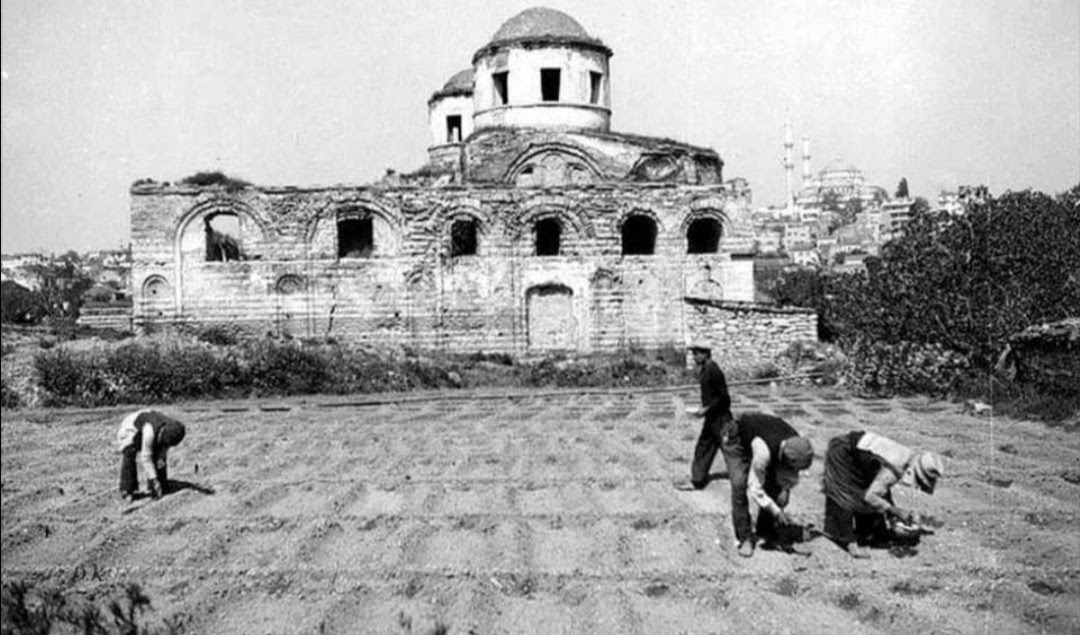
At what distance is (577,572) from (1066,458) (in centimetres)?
A: 650

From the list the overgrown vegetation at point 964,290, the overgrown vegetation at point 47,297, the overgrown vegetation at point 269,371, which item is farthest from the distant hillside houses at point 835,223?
the overgrown vegetation at point 47,297

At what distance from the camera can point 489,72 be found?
2800cm

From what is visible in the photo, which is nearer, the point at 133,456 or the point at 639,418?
the point at 133,456

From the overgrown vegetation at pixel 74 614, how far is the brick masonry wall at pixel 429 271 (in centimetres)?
1681

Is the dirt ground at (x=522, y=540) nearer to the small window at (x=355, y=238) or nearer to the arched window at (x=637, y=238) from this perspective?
the small window at (x=355, y=238)

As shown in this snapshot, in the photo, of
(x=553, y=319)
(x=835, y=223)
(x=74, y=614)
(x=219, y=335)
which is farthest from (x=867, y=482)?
(x=835, y=223)

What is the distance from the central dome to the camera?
91.9 feet

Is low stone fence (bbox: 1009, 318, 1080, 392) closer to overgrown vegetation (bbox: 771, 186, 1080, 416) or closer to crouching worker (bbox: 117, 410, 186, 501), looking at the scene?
overgrown vegetation (bbox: 771, 186, 1080, 416)

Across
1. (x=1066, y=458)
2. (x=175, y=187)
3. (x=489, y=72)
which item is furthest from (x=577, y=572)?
(x=489, y=72)

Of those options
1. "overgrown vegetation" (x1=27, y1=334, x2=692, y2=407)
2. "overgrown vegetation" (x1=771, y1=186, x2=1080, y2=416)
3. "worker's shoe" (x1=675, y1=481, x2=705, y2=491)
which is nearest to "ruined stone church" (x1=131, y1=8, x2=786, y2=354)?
"overgrown vegetation" (x1=27, y1=334, x2=692, y2=407)

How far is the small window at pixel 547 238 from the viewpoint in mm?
25688

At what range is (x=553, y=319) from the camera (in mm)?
24312

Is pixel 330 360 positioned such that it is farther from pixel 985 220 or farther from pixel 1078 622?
pixel 1078 622

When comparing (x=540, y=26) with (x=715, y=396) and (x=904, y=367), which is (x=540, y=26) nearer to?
(x=904, y=367)
